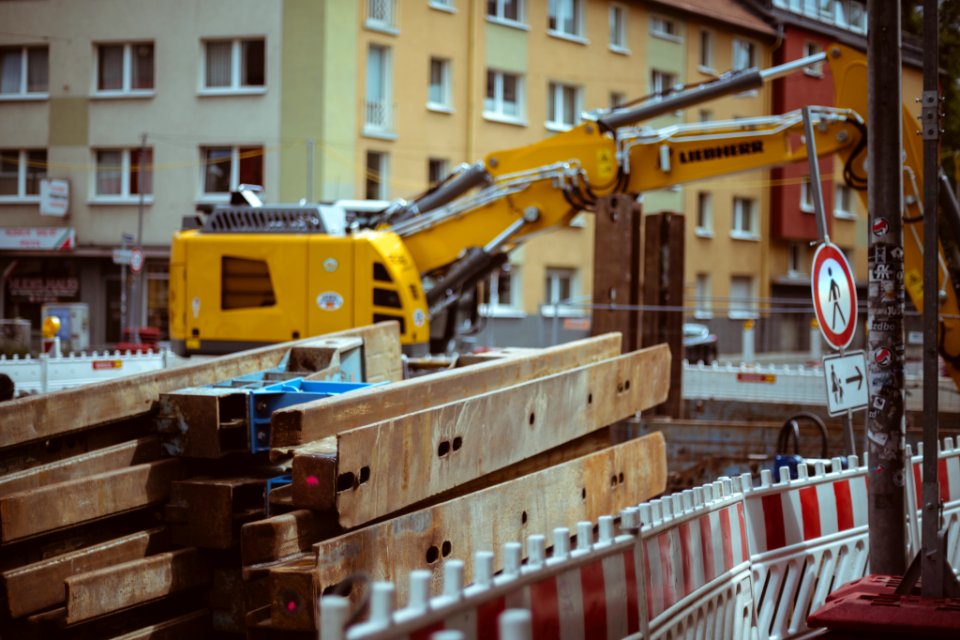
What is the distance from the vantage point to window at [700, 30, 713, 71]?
47.2 meters

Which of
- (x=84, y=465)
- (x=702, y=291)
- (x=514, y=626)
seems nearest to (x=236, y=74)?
(x=702, y=291)

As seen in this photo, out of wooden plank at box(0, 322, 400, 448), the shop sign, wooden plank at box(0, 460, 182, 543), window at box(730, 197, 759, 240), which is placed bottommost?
wooden plank at box(0, 460, 182, 543)

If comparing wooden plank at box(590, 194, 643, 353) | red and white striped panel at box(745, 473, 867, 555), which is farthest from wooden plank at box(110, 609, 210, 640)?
wooden plank at box(590, 194, 643, 353)

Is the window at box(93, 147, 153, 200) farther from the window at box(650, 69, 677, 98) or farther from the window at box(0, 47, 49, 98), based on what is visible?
the window at box(650, 69, 677, 98)

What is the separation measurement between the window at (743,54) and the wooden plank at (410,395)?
4061 cm

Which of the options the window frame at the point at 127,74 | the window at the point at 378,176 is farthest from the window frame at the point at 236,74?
the window at the point at 378,176

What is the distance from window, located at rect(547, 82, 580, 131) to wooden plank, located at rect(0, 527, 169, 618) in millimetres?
35214

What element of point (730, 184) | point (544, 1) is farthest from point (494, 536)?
point (730, 184)

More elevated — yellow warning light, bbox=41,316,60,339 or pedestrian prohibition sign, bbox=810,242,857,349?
pedestrian prohibition sign, bbox=810,242,857,349

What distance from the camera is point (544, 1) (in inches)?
1626

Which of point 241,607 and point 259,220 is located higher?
point 259,220

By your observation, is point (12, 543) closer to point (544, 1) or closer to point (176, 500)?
point (176, 500)

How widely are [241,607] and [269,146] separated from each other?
30007mm

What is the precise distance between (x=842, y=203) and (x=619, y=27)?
45.1 ft
